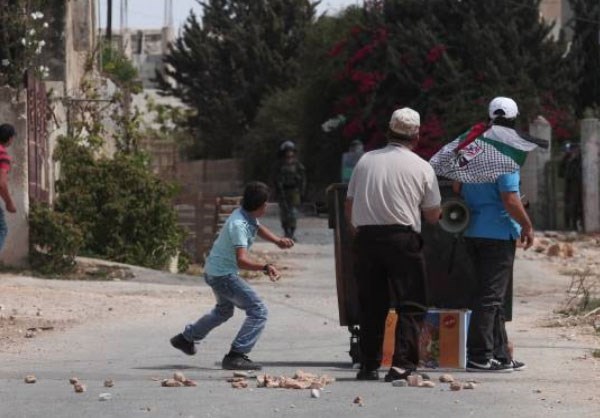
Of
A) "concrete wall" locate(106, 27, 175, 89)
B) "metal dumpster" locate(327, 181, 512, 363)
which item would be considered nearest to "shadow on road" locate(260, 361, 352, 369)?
"metal dumpster" locate(327, 181, 512, 363)

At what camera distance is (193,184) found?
182 feet

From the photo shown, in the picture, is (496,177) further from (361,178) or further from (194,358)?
(194,358)

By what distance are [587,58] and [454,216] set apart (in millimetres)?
33219

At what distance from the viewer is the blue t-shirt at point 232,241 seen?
11219 millimetres

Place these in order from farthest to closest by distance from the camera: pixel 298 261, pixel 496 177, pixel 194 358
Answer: pixel 298 261, pixel 194 358, pixel 496 177

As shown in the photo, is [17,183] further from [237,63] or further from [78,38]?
[237,63]

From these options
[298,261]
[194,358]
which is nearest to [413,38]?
[298,261]

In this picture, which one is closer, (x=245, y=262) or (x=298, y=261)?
(x=245, y=262)

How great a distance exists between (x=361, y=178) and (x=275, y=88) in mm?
49144

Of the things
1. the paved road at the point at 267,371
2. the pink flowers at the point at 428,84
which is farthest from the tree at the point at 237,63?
the paved road at the point at 267,371

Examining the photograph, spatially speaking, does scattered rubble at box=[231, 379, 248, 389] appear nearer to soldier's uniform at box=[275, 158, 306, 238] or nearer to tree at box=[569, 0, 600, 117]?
soldier's uniform at box=[275, 158, 306, 238]

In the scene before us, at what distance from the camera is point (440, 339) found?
11.1 m

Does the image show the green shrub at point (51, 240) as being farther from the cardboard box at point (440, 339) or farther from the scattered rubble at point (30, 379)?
the scattered rubble at point (30, 379)

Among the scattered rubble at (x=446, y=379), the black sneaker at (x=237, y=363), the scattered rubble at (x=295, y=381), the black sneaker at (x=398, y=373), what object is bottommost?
the black sneaker at (x=237, y=363)
